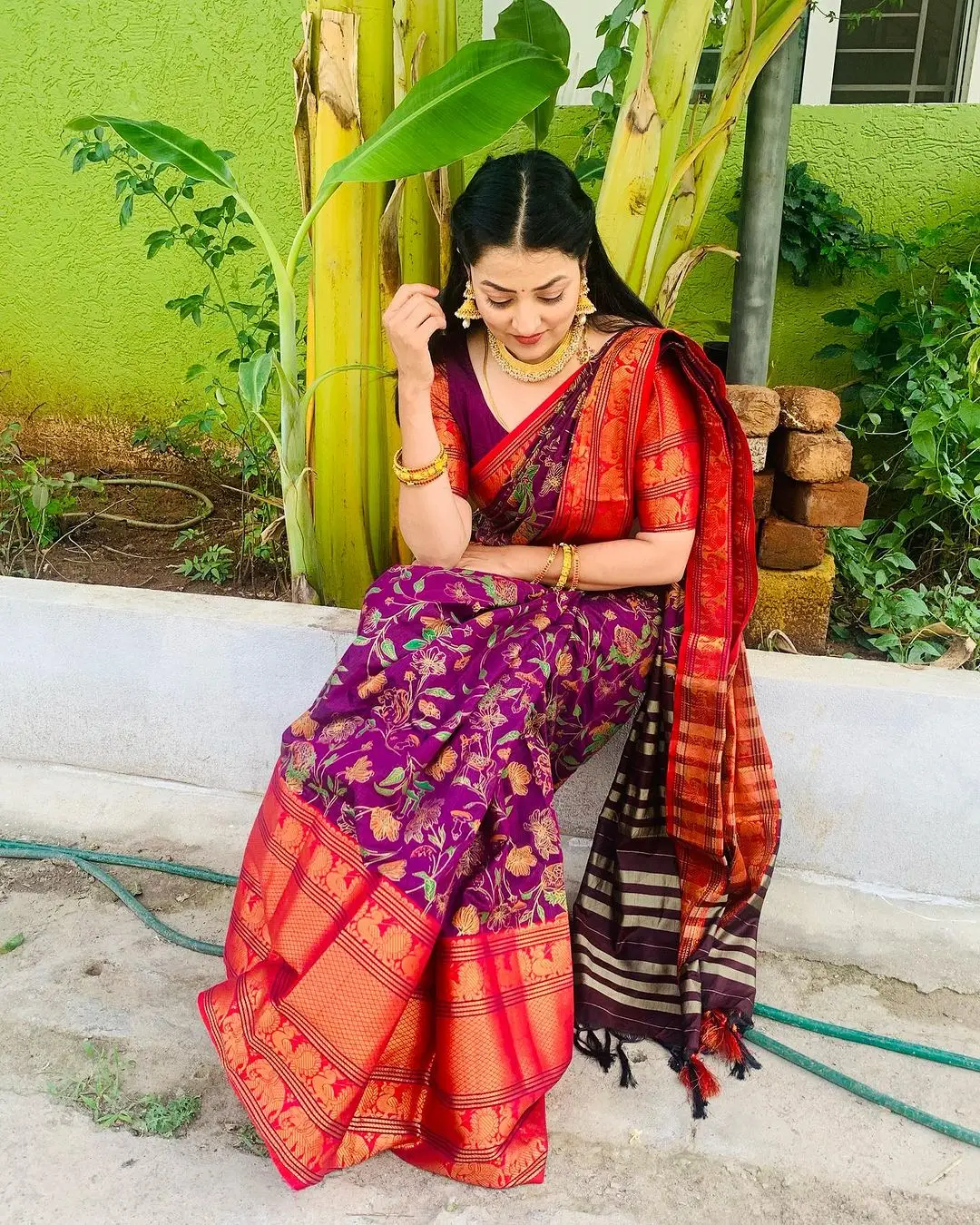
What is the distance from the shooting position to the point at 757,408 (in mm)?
2260

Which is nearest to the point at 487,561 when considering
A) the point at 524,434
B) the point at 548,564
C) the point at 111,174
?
the point at 548,564

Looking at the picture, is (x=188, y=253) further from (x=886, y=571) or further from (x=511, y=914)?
(x=511, y=914)

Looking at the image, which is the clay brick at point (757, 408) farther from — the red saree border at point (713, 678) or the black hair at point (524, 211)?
the black hair at point (524, 211)

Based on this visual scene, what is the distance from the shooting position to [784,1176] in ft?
4.66

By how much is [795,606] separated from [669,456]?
0.80 meters

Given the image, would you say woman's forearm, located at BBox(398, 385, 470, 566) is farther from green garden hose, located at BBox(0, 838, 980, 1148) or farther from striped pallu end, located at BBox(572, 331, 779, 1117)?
green garden hose, located at BBox(0, 838, 980, 1148)

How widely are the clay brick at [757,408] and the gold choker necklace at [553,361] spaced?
639 mm

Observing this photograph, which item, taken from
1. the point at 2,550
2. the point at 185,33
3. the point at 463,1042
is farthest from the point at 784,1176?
the point at 185,33

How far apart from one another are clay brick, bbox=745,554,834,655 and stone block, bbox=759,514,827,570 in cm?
2

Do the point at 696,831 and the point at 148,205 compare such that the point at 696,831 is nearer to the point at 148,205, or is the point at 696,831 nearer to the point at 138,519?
the point at 138,519

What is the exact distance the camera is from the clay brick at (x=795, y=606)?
7.66 feet

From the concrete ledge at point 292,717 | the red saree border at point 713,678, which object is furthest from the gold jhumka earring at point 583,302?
the concrete ledge at point 292,717

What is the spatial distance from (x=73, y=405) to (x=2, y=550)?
1.04m

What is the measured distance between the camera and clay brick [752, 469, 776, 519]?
2.36 meters
